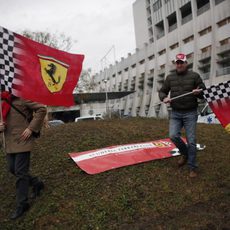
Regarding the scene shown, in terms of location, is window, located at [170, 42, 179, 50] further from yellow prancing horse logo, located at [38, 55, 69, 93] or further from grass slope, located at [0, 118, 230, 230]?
yellow prancing horse logo, located at [38, 55, 69, 93]

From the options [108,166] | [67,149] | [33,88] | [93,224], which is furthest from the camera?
[67,149]

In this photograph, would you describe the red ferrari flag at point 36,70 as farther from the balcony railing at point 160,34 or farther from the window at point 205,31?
the balcony railing at point 160,34

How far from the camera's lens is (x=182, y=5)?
49250 millimetres

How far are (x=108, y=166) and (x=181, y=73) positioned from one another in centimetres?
229

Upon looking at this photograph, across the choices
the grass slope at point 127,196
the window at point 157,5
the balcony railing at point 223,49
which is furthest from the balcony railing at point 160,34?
the grass slope at point 127,196

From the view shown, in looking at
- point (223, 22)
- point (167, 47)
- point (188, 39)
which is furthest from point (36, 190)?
point (167, 47)

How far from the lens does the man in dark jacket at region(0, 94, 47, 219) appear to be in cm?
444

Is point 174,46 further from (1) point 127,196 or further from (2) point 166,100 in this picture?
(1) point 127,196

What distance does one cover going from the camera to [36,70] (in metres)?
4.97

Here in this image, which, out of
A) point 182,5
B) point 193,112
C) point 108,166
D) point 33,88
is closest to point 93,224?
point 108,166

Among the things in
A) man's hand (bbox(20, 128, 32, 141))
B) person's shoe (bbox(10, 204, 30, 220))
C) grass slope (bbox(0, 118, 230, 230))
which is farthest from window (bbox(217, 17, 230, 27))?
person's shoe (bbox(10, 204, 30, 220))

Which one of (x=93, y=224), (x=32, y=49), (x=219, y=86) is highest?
(x=32, y=49)

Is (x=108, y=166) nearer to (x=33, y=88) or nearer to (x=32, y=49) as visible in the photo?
(x=33, y=88)

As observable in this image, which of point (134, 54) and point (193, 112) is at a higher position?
point (134, 54)
